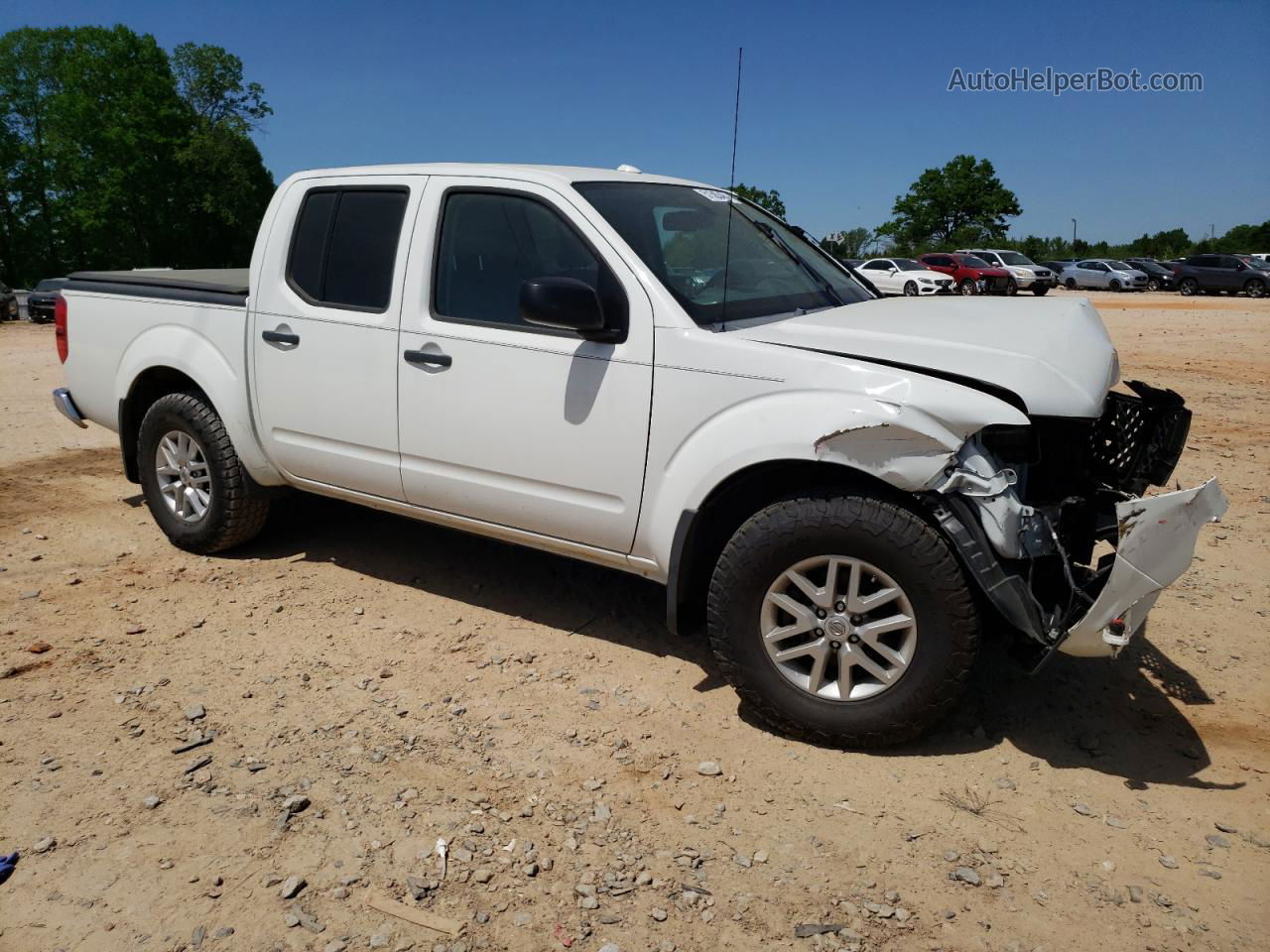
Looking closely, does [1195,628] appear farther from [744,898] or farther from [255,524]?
[255,524]

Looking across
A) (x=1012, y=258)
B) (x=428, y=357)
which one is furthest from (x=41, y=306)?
(x=1012, y=258)

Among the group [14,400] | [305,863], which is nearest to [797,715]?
[305,863]

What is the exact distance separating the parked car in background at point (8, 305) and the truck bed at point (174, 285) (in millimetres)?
23026

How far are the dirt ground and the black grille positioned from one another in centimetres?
85

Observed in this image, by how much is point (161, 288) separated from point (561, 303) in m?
2.88

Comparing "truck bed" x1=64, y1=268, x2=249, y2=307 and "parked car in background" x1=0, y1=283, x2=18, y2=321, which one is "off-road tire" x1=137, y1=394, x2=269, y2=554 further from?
"parked car in background" x1=0, y1=283, x2=18, y2=321

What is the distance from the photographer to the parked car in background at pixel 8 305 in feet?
81.5

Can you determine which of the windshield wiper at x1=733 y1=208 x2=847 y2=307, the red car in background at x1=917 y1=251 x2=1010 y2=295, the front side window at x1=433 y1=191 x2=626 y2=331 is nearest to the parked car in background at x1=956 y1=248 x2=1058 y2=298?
the red car in background at x1=917 y1=251 x2=1010 y2=295

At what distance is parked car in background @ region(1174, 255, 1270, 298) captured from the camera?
34.0 metres

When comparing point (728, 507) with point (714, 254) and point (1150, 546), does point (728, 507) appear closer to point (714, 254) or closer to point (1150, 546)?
point (714, 254)

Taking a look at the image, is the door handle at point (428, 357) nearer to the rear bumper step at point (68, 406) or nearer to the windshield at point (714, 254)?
the windshield at point (714, 254)

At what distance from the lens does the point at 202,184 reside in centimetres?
5938

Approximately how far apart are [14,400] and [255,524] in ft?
22.2

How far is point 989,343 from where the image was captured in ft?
10.9
